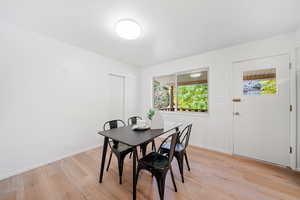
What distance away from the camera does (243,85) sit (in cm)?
236

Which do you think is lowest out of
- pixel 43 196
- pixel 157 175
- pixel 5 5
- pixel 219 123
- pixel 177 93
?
pixel 43 196

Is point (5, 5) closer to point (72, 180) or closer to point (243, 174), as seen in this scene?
point (72, 180)

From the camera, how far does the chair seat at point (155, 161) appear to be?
1.34 meters

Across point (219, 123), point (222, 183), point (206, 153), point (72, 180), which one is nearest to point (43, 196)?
point (72, 180)

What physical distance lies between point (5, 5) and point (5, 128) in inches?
67.1

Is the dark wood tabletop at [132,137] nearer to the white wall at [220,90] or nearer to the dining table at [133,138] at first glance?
the dining table at [133,138]

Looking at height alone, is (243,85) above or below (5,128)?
above

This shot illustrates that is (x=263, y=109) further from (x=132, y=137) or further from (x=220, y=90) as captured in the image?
(x=132, y=137)

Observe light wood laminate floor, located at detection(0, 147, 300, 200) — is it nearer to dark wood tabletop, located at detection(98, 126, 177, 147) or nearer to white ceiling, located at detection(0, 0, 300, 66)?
dark wood tabletop, located at detection(98, 126, 177, 147)

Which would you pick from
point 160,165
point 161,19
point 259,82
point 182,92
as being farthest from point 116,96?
point 259,82

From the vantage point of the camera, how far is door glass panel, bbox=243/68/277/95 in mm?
2090

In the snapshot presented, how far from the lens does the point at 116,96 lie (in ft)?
11.3

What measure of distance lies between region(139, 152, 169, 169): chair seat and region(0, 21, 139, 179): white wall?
74.9 inches

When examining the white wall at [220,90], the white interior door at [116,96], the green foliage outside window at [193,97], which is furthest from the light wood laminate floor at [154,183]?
the white interior door at [116,96]
